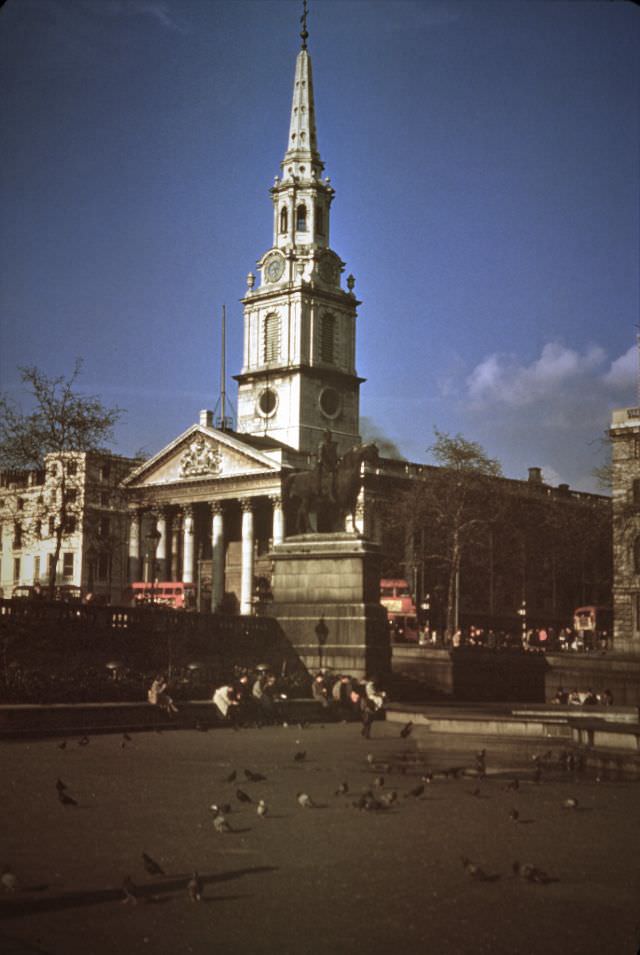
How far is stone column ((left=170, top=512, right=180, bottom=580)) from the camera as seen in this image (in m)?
99.3

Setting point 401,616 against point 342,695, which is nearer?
point 342,695

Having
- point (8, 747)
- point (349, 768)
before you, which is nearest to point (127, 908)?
point (349, 768)

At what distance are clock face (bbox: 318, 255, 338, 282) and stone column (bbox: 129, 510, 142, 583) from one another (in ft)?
76.2

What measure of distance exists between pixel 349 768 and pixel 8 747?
6080mm

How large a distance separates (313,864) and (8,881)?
2670mm

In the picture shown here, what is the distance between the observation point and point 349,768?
63.9ft

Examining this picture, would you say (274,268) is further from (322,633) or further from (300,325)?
(322,633)

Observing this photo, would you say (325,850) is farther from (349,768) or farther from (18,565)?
(18,565)

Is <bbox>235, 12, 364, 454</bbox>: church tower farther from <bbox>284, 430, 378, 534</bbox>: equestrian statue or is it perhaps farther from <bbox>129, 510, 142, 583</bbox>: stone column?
<bbox>284, 430, 378, 534</bbox>: equestrian statue

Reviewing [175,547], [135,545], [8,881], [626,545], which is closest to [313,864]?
[8,881]

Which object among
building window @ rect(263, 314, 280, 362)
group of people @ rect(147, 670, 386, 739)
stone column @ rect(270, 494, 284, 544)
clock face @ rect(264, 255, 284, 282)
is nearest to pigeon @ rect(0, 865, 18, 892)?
group of people @ rect(147, 670, 386, 739)

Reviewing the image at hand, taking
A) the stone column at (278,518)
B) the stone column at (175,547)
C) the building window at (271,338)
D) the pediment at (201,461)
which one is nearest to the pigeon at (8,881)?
the pediment at (201,461)

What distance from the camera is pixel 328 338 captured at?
324 feet

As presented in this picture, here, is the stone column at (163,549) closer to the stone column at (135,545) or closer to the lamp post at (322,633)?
the stone column at (135,545)
